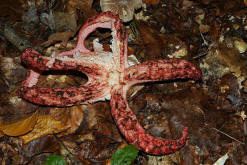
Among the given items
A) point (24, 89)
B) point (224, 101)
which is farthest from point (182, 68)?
point (24, 89)

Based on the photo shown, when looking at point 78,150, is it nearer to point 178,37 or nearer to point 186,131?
point 186,131

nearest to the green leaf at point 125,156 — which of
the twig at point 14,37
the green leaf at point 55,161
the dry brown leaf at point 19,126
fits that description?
the green leaf at point 55,161

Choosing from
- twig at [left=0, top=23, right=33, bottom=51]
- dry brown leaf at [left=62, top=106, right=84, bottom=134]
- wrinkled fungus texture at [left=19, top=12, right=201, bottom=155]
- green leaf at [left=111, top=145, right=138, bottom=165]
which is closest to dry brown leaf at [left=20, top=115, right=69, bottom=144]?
dry brown leaf at [left=62, top=106, right=84, bottom=134]

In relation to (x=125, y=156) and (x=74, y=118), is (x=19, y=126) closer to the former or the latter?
(x=74, y=118)

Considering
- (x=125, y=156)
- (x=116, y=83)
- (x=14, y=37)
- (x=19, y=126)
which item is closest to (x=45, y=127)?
(x=19, y=126)

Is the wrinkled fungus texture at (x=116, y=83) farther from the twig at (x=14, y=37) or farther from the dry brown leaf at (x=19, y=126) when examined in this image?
the twig at (x=14, y=37)

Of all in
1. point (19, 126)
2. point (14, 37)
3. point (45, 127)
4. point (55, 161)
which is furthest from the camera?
point (14, 37)
